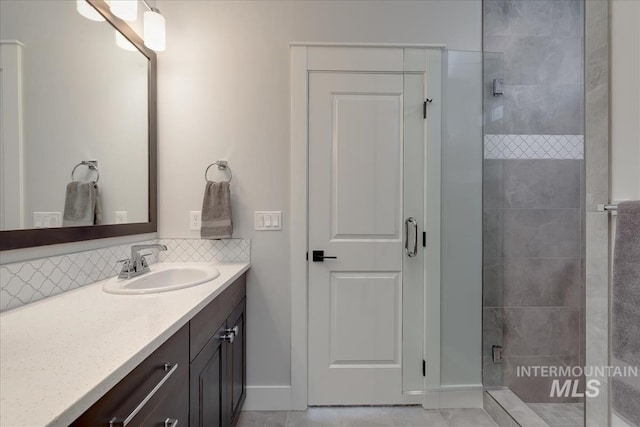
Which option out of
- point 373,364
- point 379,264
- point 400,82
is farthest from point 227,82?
point 373,364

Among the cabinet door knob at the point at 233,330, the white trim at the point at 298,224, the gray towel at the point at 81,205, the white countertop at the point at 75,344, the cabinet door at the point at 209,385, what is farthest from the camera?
the white trim at the point at 298,224

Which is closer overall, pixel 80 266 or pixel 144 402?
pixel 144 402

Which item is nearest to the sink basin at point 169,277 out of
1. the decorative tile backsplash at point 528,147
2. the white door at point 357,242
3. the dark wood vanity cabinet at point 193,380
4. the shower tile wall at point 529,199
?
the dark wood vanity cabinet at point 193,380

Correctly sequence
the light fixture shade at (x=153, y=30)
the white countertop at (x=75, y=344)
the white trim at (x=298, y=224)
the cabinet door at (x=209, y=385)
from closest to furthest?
the white countertop at (x=75, y=344)
the cabinet door at (x=209, y=385)
the light fixture shade at (x=153, y=30)
the white trim at (x=298, y=224)

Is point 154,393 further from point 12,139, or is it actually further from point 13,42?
point 13,42

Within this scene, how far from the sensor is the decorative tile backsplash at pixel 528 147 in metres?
1.58

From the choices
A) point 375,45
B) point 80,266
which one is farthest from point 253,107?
point 80,266

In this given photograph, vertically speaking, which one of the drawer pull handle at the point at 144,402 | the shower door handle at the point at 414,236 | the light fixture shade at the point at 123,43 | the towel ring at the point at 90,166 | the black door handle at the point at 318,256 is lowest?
the drawer pull handle at the point at 144,402

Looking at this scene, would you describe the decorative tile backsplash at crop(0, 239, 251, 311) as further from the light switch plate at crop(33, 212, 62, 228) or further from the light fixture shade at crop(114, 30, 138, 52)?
the light fixture shade at crop(114, 30, 138, 52)

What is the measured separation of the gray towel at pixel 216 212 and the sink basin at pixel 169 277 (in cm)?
20

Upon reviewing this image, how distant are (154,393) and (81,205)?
0.90 m

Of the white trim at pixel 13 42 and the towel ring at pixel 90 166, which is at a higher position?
the white trim at pixel 13 42

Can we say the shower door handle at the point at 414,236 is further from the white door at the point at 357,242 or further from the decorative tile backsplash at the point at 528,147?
the decorative tile backsplash at the point at 528,147

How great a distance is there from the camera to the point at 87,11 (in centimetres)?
123
